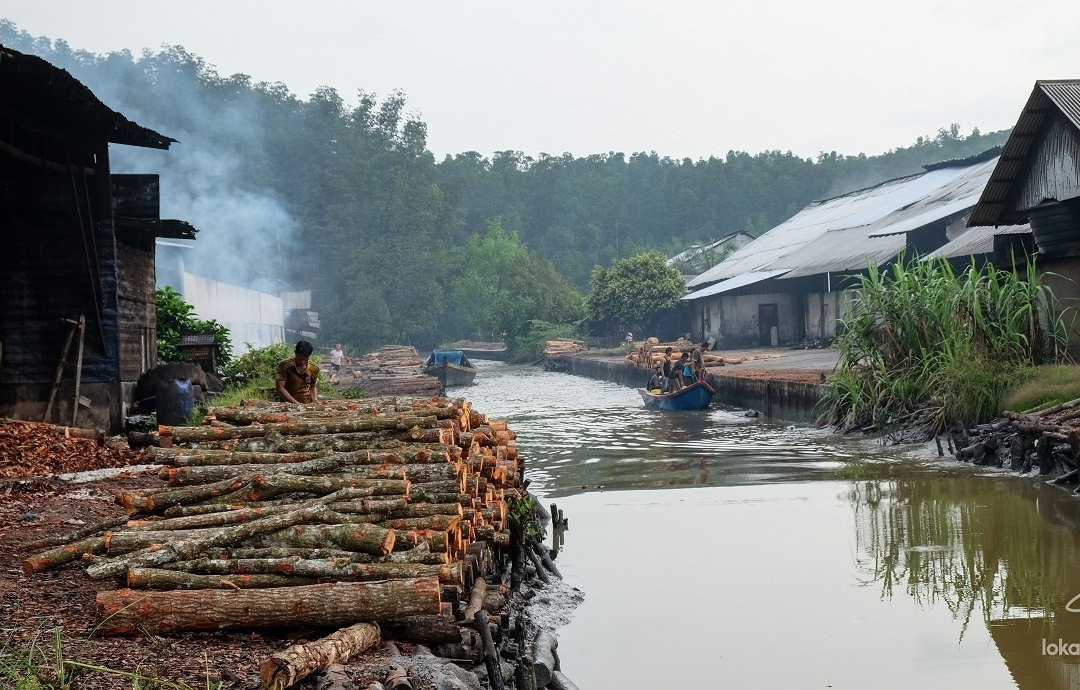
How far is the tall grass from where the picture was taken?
15.9m

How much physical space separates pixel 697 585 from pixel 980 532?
351 centimetres

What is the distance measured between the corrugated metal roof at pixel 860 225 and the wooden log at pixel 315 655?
84.4ft

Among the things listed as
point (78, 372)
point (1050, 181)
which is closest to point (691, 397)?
point (1050, 181)

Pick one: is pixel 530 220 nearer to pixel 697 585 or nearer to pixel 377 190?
pixel 377 190

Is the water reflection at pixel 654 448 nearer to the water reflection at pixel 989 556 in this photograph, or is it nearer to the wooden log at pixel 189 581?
the water reflection at pixel 989 556

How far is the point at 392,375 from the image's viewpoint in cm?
3784

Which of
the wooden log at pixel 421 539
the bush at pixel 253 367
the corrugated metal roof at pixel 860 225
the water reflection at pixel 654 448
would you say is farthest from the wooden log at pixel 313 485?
the corrugated metal roof at pixel 860 225

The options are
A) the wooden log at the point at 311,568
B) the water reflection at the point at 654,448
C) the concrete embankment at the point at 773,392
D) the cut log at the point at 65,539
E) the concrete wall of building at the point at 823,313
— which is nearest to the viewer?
the wooden log at the point at 311,568

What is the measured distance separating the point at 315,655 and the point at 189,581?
113 centimetres

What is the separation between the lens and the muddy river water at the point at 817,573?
7.30 m

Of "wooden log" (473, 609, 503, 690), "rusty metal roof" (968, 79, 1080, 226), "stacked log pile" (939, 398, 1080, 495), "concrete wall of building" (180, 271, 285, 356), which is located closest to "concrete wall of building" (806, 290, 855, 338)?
"rusty metal roof" (968, 79, 1080, 226)

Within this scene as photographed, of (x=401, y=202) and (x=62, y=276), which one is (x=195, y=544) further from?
(x=401, y=202)

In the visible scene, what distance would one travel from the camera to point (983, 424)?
15297mm

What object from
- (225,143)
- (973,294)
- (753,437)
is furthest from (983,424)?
(225,143)
